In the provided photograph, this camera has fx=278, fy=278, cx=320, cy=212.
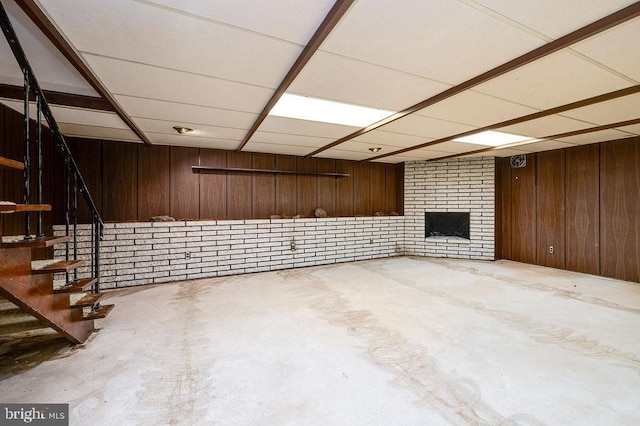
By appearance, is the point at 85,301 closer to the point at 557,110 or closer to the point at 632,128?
the point at 557,110

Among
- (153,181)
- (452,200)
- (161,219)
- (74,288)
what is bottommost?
(74,288)

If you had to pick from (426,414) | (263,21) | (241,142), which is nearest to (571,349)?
(426,414)

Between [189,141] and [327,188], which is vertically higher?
[189,141]

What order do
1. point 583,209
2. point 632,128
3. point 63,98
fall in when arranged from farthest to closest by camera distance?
point 583,209 < point 632,128 < point 63,98

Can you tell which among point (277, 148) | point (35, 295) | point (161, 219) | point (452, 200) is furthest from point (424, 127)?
point (161, 219)

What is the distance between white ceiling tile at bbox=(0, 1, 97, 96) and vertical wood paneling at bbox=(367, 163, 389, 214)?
5279 millimetres

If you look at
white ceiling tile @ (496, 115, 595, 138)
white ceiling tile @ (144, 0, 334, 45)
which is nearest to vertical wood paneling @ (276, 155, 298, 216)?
white ceiling tile @ (496, 115, 595, 138)

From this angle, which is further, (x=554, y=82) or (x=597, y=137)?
(x=597, y=137)

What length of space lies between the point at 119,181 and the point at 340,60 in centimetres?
434

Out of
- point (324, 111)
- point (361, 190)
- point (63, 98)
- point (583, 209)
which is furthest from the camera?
point (361, 190)

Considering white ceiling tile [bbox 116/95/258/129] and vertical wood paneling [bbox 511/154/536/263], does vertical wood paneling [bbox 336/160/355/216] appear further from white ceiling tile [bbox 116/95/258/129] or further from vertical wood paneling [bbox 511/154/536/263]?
vertical wood paneling [bbox 511/154/536/263]

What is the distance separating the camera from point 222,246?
4.79m

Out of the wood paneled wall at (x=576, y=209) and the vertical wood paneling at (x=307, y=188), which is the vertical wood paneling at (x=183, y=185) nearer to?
the vertical wood paneling at (x=307, y=188)

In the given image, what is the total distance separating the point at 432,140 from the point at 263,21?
3536mm
